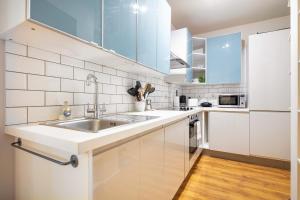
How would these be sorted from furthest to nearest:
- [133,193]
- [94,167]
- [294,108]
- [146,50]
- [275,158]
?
[275,158]
[146,50]
[294,108]
[133,193]
[94,167]

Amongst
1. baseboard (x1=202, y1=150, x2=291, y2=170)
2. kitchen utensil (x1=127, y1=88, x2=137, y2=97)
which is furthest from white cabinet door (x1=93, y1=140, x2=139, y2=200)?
baseboard (x1=202, y1=150, x2=291, y2=170)

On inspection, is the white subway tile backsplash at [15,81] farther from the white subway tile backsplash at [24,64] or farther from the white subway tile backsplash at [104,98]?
the white subway tile backsplash at [104,98]

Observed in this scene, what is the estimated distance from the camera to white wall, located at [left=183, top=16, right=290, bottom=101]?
8.92 ft

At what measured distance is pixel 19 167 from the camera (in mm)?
841

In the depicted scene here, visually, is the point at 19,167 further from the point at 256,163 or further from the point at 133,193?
the point at 256,163

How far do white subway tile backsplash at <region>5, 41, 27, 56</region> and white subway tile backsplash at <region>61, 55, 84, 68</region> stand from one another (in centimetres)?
22

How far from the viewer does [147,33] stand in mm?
1504

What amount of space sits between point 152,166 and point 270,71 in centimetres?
220

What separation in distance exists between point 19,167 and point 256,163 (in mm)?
2828

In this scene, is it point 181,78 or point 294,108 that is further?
point 181,78

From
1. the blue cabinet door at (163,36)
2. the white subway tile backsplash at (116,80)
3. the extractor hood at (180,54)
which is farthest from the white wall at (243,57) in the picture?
the white subway tile backsplash at (116,80)

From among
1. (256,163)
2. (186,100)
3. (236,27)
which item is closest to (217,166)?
(256,163)

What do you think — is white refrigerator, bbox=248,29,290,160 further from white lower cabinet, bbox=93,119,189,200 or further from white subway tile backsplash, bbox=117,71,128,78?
white subway tile backsplash, bbox=117,71,128,78

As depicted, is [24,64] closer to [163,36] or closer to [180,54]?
[163,36]
